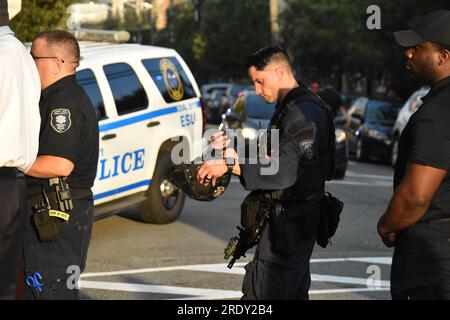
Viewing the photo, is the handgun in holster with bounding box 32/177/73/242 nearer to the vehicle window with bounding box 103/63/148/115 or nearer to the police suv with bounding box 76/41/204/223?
the police suv with bounding box 76/41/204/223

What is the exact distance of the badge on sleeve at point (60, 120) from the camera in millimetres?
4883

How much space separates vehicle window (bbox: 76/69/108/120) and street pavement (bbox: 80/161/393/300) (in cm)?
147

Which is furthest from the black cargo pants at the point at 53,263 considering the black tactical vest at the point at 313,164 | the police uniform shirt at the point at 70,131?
the black tactical vest at the point at 313,164

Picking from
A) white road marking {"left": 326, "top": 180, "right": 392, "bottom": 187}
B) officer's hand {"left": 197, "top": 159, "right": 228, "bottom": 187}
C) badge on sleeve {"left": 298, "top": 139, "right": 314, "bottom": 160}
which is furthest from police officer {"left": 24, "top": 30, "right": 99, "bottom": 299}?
white road marking {"left": 326, "top": 180, "right": 392, "bottom": 187}

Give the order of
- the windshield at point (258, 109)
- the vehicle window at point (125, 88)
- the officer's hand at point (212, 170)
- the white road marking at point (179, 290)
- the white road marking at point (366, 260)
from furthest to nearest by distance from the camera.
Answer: the windshield at point (258, 109)
the vehicle window at point (125, 88)
the white road marking at point (366, 260)
the white road marking at point (179, 290)
the officer's hand at point (212, 170)

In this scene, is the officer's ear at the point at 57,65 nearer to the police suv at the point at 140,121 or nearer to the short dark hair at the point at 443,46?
the short dark hair at the point at 443,46

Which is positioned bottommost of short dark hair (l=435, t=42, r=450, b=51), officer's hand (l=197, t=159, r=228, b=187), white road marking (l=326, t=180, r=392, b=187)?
white road marking (l=326, t=180, r=392, b=187)

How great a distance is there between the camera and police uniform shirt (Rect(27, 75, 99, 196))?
4.88 metres

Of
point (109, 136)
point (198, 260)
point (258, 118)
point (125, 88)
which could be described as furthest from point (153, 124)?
point (258, 118)

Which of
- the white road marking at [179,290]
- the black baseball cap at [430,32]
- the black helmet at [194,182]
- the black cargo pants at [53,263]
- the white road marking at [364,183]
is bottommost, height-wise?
the white road marking at [364,183]

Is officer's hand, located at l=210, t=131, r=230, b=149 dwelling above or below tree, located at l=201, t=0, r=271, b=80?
above

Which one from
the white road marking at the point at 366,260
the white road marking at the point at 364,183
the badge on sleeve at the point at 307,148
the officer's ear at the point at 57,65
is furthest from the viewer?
the white road marking at the point at 364,183

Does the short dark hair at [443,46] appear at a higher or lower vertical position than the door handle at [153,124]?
higher

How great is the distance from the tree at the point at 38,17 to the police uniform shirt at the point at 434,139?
9838 mm
